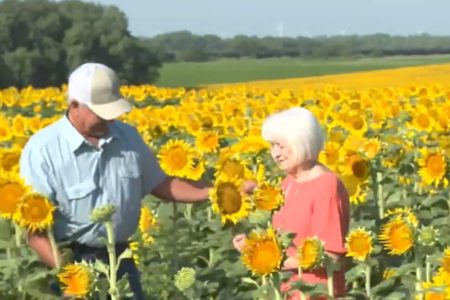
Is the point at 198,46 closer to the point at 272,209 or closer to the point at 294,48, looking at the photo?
the point at 294,48

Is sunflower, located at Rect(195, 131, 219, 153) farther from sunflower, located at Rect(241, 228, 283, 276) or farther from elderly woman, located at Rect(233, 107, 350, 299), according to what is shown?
sunflower, located at Rect(241, 228, 283, 276)

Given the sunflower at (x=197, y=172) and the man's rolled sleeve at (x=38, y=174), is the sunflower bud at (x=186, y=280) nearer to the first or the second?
the man's rolled sleeve at (x=38, y=174)

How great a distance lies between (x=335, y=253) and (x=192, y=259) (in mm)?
2076

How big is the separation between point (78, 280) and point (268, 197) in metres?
0.67

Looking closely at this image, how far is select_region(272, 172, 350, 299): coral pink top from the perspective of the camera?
13.2 feet

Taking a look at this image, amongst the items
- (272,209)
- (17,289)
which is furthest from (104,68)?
(17,289)

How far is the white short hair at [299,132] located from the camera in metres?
4.07

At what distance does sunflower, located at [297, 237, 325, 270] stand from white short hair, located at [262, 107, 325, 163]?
509mm

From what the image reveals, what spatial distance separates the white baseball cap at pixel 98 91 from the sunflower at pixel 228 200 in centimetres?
43

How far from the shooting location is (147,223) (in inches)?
230

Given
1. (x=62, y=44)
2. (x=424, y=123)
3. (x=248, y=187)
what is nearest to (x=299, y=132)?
(x=248, y=187)

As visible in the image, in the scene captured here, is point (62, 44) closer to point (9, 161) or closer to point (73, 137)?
point (9, 161)

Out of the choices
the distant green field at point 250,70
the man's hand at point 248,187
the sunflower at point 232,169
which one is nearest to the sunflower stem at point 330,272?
the man's hand at point 248,187

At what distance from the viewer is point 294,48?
72688mm
